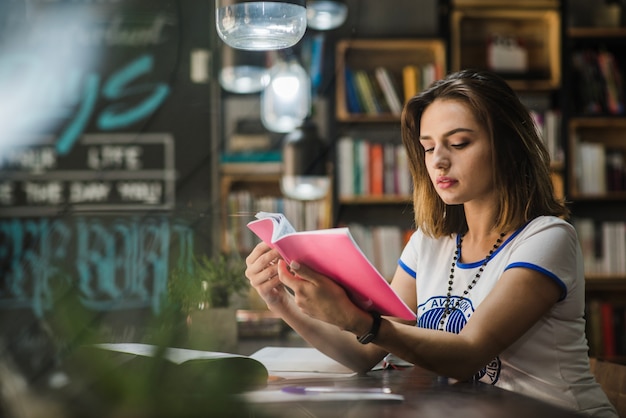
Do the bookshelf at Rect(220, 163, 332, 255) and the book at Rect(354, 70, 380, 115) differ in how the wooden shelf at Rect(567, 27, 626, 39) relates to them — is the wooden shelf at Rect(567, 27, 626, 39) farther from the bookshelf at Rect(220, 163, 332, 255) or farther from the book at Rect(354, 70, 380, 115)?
the bookshelf at Rect(220, 163, 332, 255)

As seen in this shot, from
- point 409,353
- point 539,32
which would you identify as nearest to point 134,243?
point 409,353

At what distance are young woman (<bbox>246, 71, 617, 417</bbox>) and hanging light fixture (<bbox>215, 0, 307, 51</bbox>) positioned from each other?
266mm

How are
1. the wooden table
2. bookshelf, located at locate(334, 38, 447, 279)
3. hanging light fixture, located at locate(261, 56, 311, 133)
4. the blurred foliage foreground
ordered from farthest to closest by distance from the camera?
1. bookshelf, located at locate(334, 38, 447, 279)
2. hanging light fixture, located at locate(261, 56, 311, 133)
3. the wooden table
4. the blurred foliage foreground

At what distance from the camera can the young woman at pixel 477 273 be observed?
1181 millimetres

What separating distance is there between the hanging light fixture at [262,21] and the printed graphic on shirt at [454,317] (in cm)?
56

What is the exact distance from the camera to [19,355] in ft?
2.09

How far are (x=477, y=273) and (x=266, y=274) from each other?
39 centimetres

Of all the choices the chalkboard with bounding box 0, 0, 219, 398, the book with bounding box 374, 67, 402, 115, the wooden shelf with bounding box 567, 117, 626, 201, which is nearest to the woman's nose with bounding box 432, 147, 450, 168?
the chalkboard with bounding box 0, 0, 219, 398

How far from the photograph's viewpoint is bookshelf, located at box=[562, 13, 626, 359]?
13.2 ft

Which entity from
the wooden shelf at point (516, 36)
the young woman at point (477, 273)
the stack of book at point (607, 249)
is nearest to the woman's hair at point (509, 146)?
the young woman at point (477, 273)

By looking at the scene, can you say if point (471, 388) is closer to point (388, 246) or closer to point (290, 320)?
point (290, 320)

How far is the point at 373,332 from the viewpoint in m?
1.14

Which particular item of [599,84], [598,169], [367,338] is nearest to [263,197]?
[598,169]

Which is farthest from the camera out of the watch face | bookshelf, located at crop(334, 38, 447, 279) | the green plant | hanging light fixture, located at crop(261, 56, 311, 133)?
bookshelf, located at crop(334, 38, 447, 279)
